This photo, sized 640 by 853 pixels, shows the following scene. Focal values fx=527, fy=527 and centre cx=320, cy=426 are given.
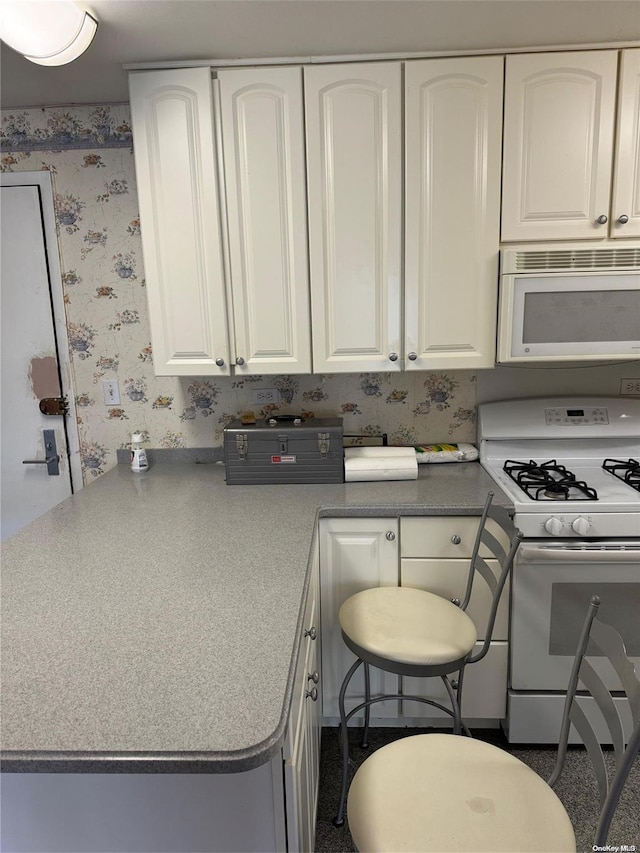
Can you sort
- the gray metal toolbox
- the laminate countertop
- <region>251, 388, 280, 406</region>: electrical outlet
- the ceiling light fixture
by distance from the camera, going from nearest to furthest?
the laminate countertop, the ceiling light fixture, the gray metal toolbox, <region>251, 388, 280, 406</region>: electrical outlet

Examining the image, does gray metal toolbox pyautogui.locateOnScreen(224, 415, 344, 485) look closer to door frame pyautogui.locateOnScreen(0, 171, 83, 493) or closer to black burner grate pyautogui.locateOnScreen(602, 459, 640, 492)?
door frame pyautogui.locateOnScreen(0, 171, 83, 493)

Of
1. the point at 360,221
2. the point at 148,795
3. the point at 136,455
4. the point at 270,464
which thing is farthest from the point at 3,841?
the point at 360,221

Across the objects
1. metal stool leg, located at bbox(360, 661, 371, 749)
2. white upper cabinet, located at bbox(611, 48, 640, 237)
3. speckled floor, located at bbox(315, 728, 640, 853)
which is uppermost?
white upper cabinet, located at bbox(611, 48, 640, 237)

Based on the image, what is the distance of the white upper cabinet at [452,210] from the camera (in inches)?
68.4

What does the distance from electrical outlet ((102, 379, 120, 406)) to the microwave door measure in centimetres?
160

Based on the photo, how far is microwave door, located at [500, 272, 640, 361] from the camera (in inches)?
70.2

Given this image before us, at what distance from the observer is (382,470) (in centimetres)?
196

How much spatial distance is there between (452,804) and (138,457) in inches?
66.1

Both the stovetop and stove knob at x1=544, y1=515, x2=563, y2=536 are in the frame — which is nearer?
stove knob at x1=544, y1=515, x2=563, y2=536

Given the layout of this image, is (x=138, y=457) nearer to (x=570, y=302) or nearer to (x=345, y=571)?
(x=345, y=571)

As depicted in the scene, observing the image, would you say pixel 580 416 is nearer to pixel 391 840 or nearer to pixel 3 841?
pixel 391 840

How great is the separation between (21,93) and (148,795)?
228 cm

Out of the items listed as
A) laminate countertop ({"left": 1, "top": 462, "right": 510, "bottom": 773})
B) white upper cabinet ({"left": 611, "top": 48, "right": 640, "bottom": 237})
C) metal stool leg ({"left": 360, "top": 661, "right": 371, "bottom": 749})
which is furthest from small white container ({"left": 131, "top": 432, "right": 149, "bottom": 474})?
white upper cabinet ({"left": 611, "top": 48, "right": 640, "bottom": 237})

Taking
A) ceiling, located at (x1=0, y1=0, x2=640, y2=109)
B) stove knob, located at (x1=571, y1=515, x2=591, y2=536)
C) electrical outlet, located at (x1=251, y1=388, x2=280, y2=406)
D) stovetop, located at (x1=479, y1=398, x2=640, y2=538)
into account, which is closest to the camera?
ceiling, located at (x1=0, y1=0, x2=640, y2=109)
